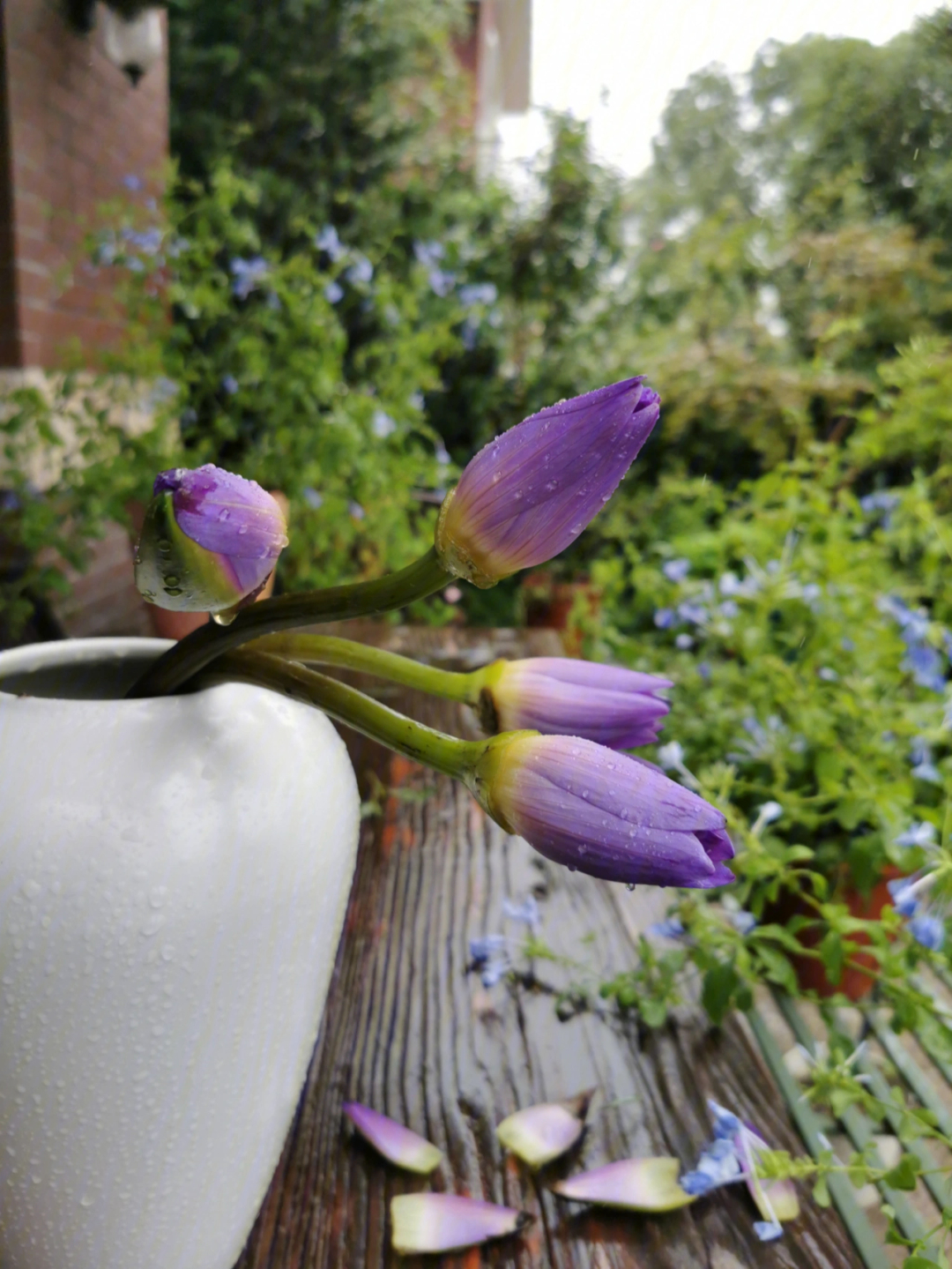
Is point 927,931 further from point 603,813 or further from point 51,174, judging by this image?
point 51,174

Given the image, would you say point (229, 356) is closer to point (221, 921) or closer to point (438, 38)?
point (221, 921)

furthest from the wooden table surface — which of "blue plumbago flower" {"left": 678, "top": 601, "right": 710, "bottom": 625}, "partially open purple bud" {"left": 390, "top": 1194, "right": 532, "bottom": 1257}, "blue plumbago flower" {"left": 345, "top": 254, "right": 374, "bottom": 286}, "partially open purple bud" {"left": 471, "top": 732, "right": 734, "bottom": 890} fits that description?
"blue plumbago flower" {"left": 345, "top": 254, "right": 374, "bottom": 286}

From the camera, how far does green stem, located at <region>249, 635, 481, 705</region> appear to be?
0.32 meters

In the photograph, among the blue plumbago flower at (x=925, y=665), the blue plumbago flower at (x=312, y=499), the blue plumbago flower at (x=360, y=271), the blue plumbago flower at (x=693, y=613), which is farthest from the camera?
the blue plumbago flower at (x=360, y=271)

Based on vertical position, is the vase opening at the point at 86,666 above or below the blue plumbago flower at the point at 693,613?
above

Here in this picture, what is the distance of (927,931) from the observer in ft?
1.91

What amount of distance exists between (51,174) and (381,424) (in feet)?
3.52

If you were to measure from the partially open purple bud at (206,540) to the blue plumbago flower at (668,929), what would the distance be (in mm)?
468

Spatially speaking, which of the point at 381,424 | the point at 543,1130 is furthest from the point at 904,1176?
the point at 381,424

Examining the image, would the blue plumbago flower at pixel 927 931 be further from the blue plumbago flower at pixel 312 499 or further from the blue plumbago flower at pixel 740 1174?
the blue plumbago flower at pixel 312 499

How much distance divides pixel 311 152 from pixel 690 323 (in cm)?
192

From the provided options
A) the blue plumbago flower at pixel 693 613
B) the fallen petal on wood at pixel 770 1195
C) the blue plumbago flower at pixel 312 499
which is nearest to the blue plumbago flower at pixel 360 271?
the blue plumbago flower at pixel 312 499

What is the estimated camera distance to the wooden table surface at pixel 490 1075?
411mm

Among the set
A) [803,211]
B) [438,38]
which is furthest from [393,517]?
[438,38]
